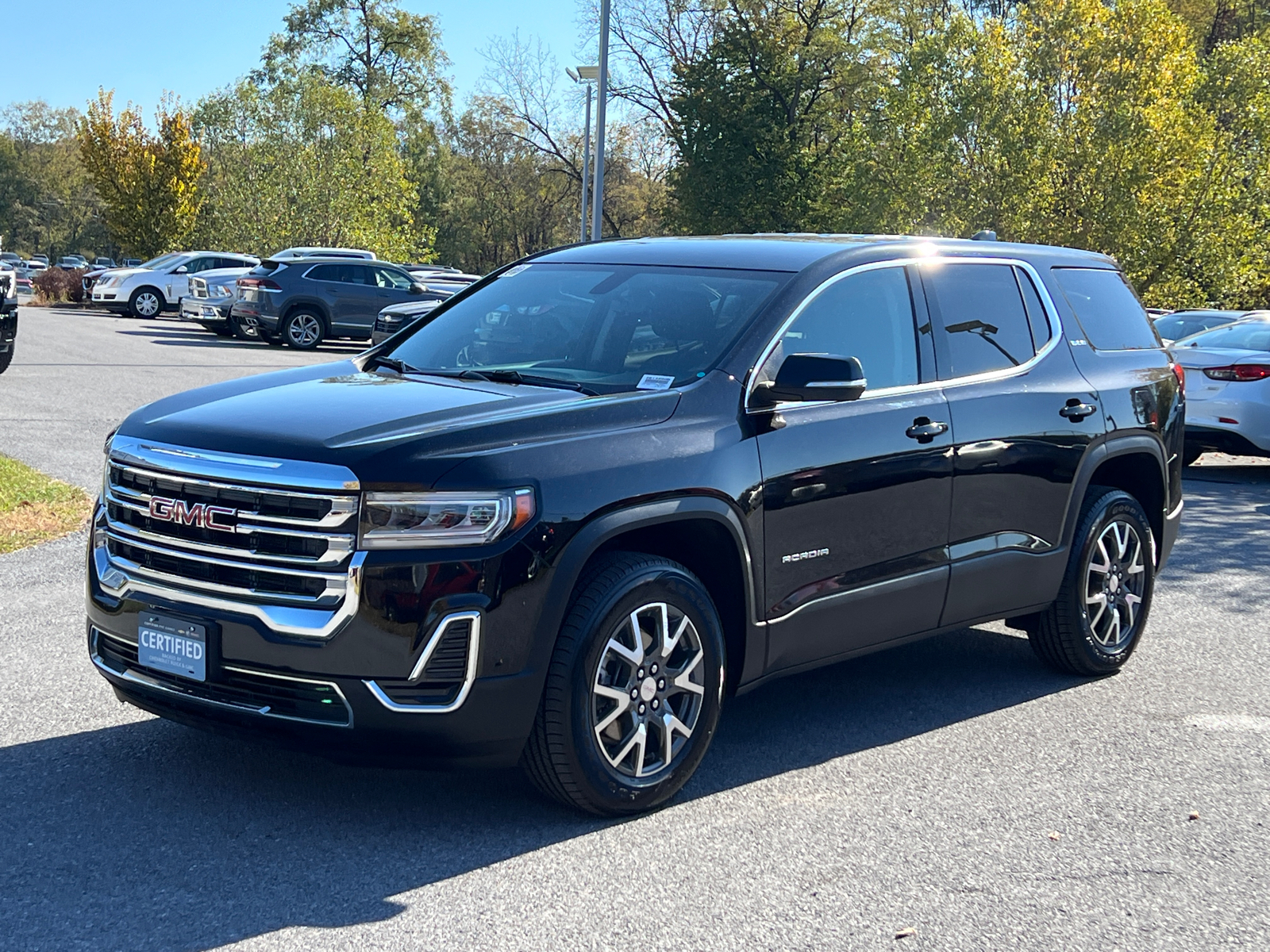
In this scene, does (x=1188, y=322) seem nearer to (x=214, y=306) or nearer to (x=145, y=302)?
(x=214, y=306)

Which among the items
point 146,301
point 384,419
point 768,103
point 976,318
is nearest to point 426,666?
point 384,419

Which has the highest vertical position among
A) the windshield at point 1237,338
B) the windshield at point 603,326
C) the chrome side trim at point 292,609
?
the windshield at point 603,326

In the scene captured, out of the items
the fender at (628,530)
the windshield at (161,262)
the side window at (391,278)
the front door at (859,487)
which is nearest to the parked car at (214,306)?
the side window at (391,278)

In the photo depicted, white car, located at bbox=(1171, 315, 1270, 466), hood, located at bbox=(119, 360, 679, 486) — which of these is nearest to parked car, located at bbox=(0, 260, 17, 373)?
hood, located at bbox=(119, 360, 679, 486)

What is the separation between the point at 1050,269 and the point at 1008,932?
359 centimetres

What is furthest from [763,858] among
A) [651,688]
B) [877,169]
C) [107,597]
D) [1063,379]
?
[877,169]

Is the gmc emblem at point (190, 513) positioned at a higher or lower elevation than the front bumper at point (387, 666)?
higher

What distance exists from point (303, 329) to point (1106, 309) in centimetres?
2210

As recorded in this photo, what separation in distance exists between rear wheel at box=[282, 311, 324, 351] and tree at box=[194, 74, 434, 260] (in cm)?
1766

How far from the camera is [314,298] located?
26.9 m

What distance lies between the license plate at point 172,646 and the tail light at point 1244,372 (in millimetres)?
11565

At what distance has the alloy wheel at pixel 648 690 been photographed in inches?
171

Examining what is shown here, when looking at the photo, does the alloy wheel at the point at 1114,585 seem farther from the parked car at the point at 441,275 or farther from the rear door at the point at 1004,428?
the parked car at the point at 441,275

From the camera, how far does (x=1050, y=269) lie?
21.2 ft
